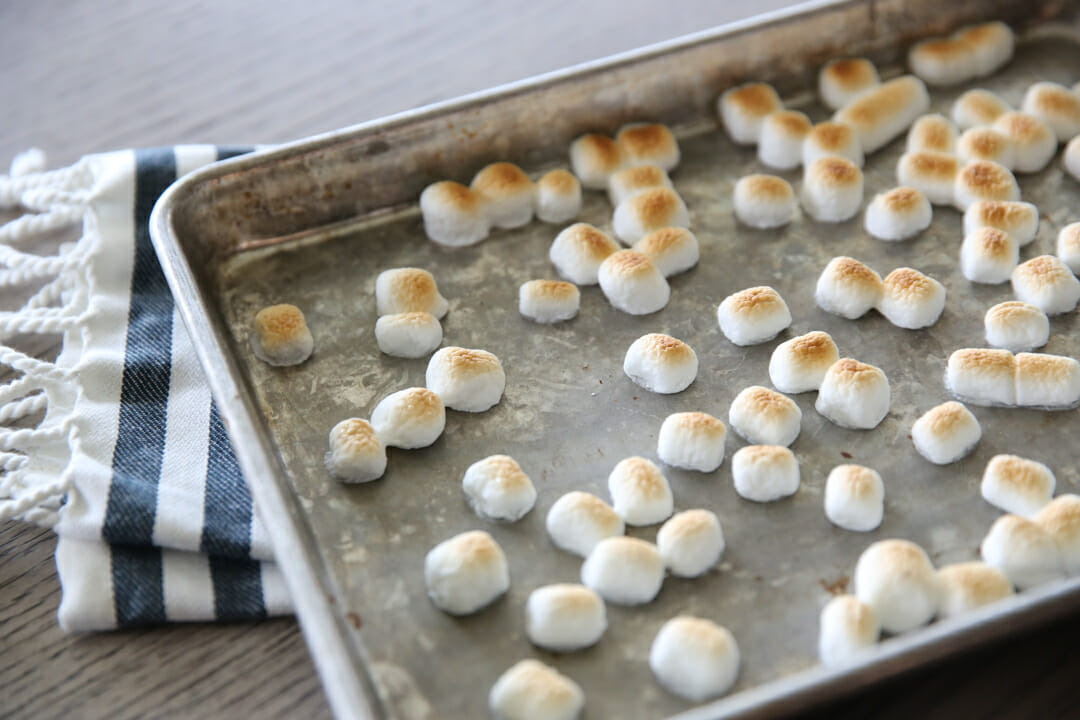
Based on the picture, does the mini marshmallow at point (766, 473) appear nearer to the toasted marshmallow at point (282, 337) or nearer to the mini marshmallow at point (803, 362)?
the mini marshmallow at point (803, 362)

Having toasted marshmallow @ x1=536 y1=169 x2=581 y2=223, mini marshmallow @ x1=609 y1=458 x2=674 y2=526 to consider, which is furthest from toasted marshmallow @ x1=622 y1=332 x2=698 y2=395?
toasted marshmallow @ x1=536 y1=169 x2=581 y2=223

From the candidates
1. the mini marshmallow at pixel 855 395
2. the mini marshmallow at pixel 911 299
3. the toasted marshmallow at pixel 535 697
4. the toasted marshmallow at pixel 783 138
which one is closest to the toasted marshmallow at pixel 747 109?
the toasted marshmallow at pixel 783 138

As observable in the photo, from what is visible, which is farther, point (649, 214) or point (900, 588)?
point (649, 214)

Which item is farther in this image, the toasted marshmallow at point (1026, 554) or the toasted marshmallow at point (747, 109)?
the toasted marshmallow at point (747, 109)

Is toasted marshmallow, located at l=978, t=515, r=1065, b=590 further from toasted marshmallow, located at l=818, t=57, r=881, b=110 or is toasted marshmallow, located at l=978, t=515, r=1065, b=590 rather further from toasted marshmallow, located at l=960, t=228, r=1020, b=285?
toasted marshmallow, located at l=818, t=57, r=881, b=110

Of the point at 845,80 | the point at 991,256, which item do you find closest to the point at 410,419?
the point at 991,256

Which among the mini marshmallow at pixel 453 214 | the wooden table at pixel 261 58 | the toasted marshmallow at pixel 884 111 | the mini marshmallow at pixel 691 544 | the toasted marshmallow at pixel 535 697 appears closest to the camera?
the toasted marshmallow at pixel 535 697

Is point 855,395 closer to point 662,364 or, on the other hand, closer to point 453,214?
point 662,364
